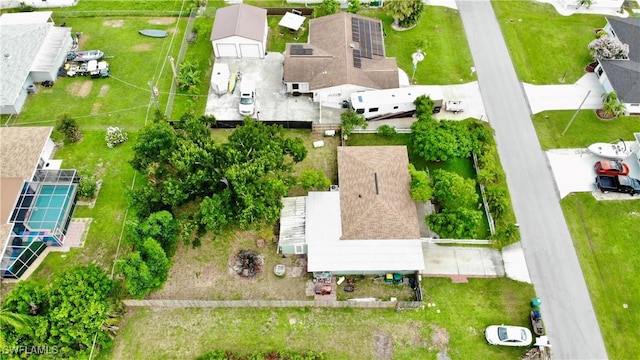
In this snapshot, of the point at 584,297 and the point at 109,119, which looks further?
the point at 109,119

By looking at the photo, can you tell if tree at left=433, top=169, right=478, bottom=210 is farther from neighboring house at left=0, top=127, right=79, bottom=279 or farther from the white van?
neighboring house at left=0, top=127, right=79, bottom=279

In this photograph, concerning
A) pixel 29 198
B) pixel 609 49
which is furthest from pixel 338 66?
pixel 29 198

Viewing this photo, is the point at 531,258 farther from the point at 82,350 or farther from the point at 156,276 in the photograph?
the point at 82,350

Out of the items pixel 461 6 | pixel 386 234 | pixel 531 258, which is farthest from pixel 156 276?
pixel 461 6

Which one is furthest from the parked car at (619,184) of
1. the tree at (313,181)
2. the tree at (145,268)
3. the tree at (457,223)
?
the tree at (145,268)

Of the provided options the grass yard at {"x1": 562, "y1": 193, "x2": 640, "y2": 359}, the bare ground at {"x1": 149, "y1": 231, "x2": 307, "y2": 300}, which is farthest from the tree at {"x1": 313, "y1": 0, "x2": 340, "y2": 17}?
the grass yard at {"x1": 562, "y1": 193, "x2": 640, "y2": 359}
